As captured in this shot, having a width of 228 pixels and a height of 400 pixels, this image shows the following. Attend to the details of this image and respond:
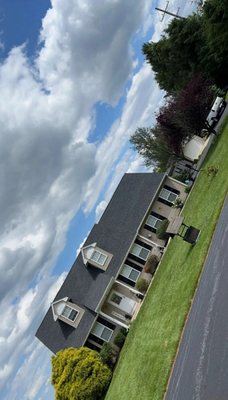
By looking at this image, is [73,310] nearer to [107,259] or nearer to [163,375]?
[107,259]

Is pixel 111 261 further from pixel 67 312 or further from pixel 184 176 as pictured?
pixel 184 176

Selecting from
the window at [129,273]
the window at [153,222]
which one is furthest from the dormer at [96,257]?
the window at [153,222]

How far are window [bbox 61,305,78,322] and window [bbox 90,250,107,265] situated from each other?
5.98 metres

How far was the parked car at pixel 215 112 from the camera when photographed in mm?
44750

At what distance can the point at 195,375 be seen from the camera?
15.6 m

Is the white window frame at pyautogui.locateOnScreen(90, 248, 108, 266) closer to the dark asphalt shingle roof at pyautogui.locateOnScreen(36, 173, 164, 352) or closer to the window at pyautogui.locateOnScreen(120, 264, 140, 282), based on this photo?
the dark asphalt shingle roof at pyautogui.locateOnScreen(36, 173, 164, 352)

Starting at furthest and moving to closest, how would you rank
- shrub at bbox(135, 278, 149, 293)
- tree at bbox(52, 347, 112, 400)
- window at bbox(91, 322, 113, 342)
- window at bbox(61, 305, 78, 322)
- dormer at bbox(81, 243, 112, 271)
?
dormer at bbox(81, 243, 112, 271) < window at bbox(61, 305, 78, 322) < window at bbox(91, 322, 113, 342) < shrub at bbox(135, 278, 149, 293) < tree at bbox(52, 347, 112, 400)

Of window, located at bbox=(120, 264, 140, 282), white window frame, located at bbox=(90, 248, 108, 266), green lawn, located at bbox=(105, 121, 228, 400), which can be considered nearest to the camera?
green lawn, located at bbox=(105, 121, 228, 400)

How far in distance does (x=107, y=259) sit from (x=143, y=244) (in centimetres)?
448

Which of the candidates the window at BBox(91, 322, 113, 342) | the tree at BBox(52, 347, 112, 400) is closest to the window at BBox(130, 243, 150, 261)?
the window at BBox(91, 322, 113, 342)

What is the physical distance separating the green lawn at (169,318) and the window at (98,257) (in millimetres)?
18789

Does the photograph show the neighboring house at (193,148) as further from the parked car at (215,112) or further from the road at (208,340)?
the road at (208,340)

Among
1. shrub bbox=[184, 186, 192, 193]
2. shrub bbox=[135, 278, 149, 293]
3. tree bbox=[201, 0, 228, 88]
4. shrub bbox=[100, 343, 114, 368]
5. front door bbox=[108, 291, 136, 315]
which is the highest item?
tree bbox=[201, 0, 228, 88]

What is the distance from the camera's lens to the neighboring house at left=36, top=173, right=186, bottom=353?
4869cm
